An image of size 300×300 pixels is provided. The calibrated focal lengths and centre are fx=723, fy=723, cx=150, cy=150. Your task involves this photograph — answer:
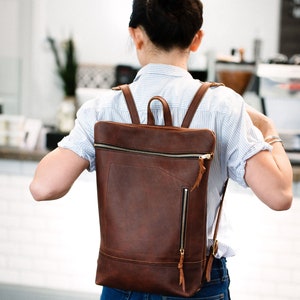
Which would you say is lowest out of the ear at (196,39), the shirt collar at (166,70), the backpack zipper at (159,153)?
the backpack zipper at (159,153)

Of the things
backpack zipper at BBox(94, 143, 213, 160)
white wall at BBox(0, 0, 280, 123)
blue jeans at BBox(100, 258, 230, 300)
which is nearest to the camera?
backpack zipper at BBox(94, 143, 213, 160)

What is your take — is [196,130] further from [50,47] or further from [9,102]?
[50,47]

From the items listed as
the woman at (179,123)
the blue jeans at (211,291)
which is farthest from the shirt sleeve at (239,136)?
the blue jeans at (211,291)

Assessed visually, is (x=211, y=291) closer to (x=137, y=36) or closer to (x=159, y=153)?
(x=159, y=153)

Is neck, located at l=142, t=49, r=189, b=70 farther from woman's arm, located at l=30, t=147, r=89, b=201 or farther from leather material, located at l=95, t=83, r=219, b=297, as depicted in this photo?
woman's arm, located at l=30, t=147, r=89, b=201

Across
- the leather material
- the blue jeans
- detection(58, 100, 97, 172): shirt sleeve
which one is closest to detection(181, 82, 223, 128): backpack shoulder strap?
the leather material

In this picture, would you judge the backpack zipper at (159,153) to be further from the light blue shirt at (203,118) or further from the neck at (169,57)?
the neck at (169,57)

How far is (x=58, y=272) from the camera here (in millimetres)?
3869

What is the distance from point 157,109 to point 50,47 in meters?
4.23

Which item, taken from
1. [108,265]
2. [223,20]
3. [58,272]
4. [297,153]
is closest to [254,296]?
[297,153]

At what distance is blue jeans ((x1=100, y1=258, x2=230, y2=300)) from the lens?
1637 millimetres

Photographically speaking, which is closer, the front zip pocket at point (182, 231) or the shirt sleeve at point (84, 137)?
the front zip pocket at point (182, 231)

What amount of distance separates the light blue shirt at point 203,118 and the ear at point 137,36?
0.19 ft

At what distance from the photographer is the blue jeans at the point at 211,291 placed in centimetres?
164
